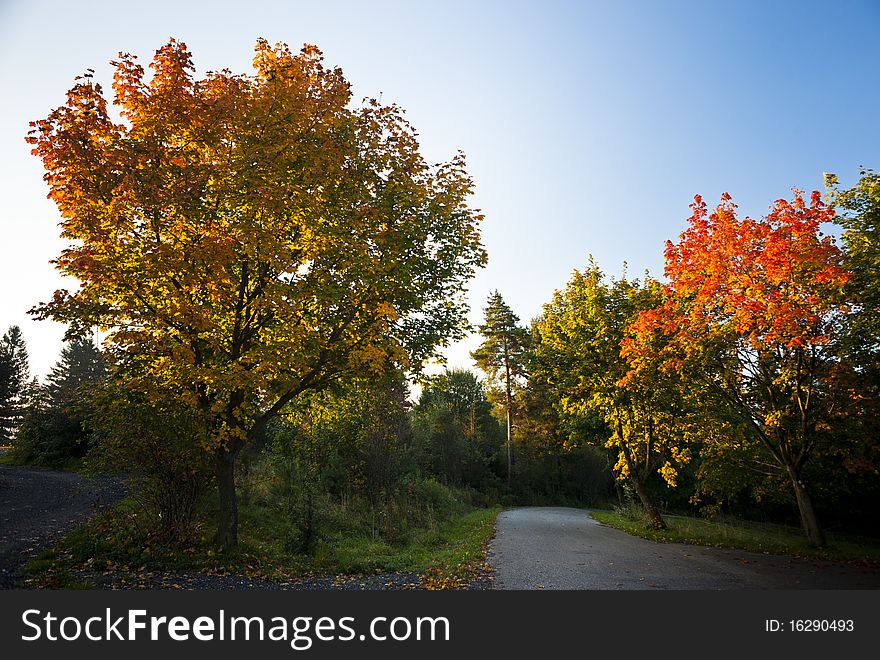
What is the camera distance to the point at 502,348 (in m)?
44.4

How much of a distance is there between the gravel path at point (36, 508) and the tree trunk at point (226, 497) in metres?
3.26

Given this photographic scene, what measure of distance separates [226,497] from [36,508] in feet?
26.4

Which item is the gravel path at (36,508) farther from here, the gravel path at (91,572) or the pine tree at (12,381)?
the pine tree at (12,381)

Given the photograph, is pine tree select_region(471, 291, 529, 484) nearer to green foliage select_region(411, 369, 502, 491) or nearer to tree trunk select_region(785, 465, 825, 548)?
green foliage select_region(411, 369, 502, 491)

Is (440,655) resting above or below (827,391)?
below

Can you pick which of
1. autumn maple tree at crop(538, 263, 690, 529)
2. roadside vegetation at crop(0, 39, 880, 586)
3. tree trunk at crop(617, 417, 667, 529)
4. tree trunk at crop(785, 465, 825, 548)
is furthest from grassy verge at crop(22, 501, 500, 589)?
tree trunk at crop(785, 465, 825, 548)

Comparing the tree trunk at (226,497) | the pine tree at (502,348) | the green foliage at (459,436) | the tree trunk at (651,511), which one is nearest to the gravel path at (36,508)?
the tree trunk at (226,497)

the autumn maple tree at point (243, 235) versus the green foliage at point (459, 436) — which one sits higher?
the autumn maple tree at point (243, 235)

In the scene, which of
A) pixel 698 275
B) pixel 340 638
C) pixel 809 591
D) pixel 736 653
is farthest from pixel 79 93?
pixel 809 591

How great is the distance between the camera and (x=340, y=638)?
17.8ft

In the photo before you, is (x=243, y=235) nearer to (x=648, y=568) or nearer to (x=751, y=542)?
(x=648, y=568)

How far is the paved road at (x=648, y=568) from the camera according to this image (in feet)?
28.1

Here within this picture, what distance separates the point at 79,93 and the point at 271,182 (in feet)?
12.3

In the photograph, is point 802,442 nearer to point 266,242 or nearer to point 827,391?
point 827,391
